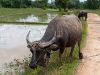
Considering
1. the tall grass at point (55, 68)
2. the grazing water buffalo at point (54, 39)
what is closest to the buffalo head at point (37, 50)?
→ the grazing water buffalo at point (54, 39)

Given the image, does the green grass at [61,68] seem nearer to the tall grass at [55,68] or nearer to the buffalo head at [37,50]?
the tall grass at [55,68]

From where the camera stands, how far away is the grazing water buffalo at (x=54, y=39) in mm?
4176

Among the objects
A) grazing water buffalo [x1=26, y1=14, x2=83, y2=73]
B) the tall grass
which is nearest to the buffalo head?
grazing water buffalo [x1=26, y1=14, x2=83, y2=73]

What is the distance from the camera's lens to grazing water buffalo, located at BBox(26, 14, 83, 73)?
4176mm

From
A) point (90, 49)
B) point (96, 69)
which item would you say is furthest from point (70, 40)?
point (90, 49)

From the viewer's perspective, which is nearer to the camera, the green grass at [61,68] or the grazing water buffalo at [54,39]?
the grazing water buffalo at [54,39]

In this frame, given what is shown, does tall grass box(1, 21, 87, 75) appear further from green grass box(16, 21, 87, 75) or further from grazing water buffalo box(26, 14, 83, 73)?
grazing water buffalo box(26, 14, 83, 73)

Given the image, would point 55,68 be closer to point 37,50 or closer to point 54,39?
point 54,39

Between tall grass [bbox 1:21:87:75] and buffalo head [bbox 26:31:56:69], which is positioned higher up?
buffalo head [bbox 26:31:56:69]

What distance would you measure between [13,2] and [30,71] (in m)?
55.1

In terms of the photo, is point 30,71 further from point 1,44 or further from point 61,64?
point 1,44

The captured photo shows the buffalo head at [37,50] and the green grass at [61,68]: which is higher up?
the buffalo head at [37,50]

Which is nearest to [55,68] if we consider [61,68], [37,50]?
[61,68]

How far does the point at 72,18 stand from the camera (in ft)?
20.6
